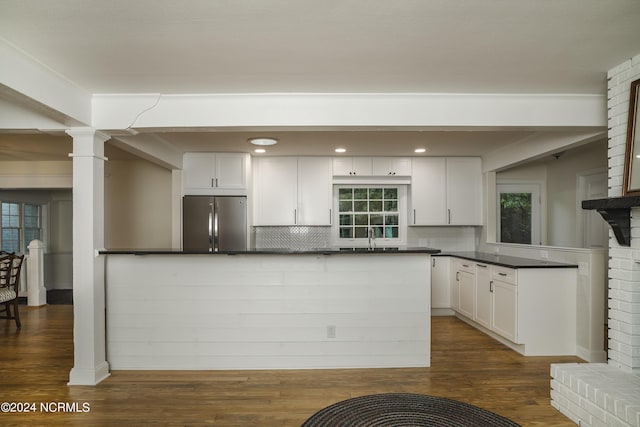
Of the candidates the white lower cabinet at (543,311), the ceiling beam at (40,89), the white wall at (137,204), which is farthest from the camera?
the white wall at (137,204)

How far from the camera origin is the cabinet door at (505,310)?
3990mm

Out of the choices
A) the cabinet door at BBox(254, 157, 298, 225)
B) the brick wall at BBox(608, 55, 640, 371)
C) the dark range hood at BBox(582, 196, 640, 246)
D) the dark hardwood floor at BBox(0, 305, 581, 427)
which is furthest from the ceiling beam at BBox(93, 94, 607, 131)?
the cabinet door at BBox(254, 157, 298, 225)

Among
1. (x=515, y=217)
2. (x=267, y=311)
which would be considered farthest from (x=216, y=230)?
(x=515, y=217)

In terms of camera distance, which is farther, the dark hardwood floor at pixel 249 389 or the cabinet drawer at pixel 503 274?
the cabinet drawer at pixel 503 274

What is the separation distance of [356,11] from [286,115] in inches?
53.8

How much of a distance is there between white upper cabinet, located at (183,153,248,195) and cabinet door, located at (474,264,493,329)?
10.5ft

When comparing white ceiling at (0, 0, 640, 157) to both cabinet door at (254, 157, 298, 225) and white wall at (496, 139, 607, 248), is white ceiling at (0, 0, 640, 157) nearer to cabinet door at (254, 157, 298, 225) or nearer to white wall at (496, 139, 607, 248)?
white wall at (496, 139, 607, 248)

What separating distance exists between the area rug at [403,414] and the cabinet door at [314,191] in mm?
3176

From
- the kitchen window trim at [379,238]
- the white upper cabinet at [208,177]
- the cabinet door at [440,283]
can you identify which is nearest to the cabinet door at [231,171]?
the white upper cabinet at [208,177]

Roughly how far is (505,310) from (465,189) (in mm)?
2291

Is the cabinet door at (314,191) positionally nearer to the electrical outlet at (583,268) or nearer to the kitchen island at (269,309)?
the kitchen island at (269,309)

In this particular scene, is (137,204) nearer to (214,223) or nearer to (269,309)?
(214,223)

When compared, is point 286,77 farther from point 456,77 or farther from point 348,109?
point 456,77

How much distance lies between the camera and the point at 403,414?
2.66 meters
